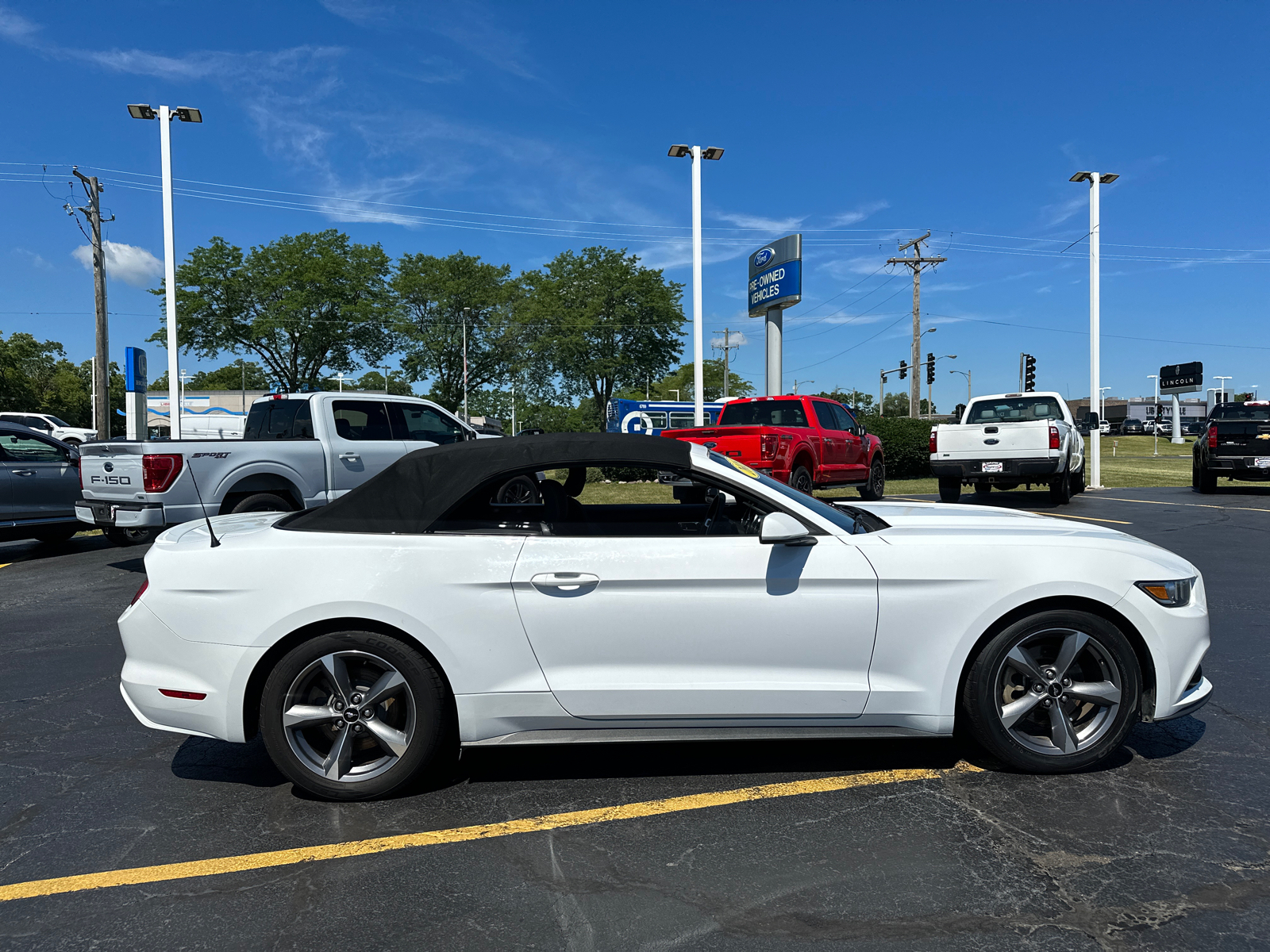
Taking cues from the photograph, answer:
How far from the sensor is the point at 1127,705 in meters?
3.42

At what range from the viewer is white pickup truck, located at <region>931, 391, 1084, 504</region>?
561 inches

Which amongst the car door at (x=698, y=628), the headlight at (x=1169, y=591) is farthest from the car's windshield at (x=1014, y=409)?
the car door at (x=698, y=628)

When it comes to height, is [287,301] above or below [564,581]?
above

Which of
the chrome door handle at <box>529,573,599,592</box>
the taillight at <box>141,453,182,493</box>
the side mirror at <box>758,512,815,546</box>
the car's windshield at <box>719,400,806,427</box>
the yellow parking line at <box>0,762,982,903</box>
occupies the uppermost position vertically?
the car's windshield at <box>719,400,806,427</box>

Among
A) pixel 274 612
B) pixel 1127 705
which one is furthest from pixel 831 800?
pixel 274 612

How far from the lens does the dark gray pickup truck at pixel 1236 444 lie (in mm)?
16047

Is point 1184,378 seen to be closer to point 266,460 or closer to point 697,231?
point 697,231

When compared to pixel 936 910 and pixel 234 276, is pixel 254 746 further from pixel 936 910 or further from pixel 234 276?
pixel 234 276

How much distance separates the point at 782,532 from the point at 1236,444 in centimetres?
1714

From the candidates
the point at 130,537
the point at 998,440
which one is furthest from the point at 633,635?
the point at 998,440

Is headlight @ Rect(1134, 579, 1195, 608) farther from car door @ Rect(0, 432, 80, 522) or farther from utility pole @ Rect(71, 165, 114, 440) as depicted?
utility pole @ Rect(71, 165, 114, 440)

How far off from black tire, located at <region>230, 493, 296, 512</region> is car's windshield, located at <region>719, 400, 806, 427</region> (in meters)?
7.47

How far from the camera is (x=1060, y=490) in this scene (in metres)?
15.2

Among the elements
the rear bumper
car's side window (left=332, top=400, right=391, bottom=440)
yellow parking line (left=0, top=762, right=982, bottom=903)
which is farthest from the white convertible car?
the rear bumper
